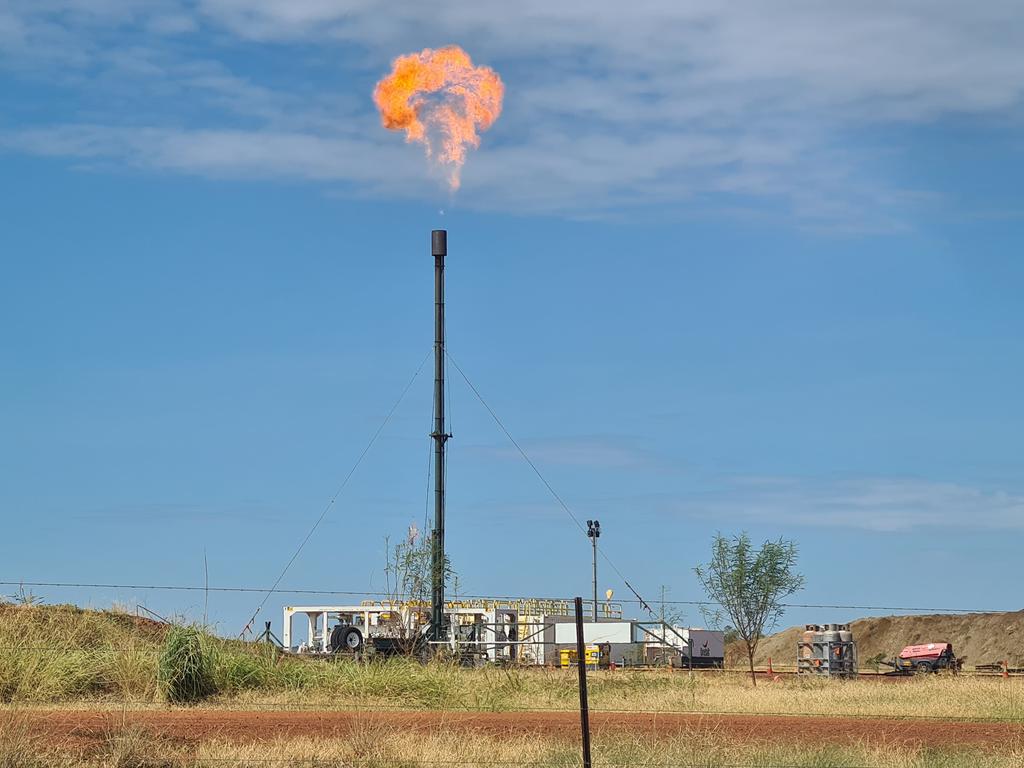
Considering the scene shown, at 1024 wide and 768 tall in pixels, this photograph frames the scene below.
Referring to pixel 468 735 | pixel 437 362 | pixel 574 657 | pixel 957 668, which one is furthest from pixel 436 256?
pixel 468 735

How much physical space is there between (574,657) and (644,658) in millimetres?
4110

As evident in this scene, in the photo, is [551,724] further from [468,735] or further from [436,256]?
[436,256]

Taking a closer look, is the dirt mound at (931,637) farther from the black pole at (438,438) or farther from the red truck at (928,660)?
the black pole at (438,438)

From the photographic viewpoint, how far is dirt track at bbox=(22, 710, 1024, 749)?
69.0 ft

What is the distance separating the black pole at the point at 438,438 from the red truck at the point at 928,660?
19983 mm

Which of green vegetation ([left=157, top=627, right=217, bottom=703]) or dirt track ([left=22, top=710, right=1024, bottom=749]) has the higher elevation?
green vegetation ([left=157, top=627, right=217, bottom=703])

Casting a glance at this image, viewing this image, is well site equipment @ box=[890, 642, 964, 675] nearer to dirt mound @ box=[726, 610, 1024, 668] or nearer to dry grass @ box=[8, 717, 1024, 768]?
dirt mound @ box=[726, 610, 1024, 668]

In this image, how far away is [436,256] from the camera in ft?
196

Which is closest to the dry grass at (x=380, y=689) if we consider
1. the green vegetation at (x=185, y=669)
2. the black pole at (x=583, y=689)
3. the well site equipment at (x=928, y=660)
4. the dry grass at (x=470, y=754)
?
the green vegetation at (x=185, y=669)

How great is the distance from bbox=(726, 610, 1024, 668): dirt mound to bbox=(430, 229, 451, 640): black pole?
1525 inches

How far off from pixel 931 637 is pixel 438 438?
5415 centimetres

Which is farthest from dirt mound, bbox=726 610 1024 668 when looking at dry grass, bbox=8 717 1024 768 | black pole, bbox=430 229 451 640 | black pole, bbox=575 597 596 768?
black pole, bbox=575 597 596 768

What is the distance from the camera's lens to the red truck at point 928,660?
58.4m

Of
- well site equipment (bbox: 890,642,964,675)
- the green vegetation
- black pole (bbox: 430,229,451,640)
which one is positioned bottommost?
well site equipment (bbox: 890,642,964,675)
